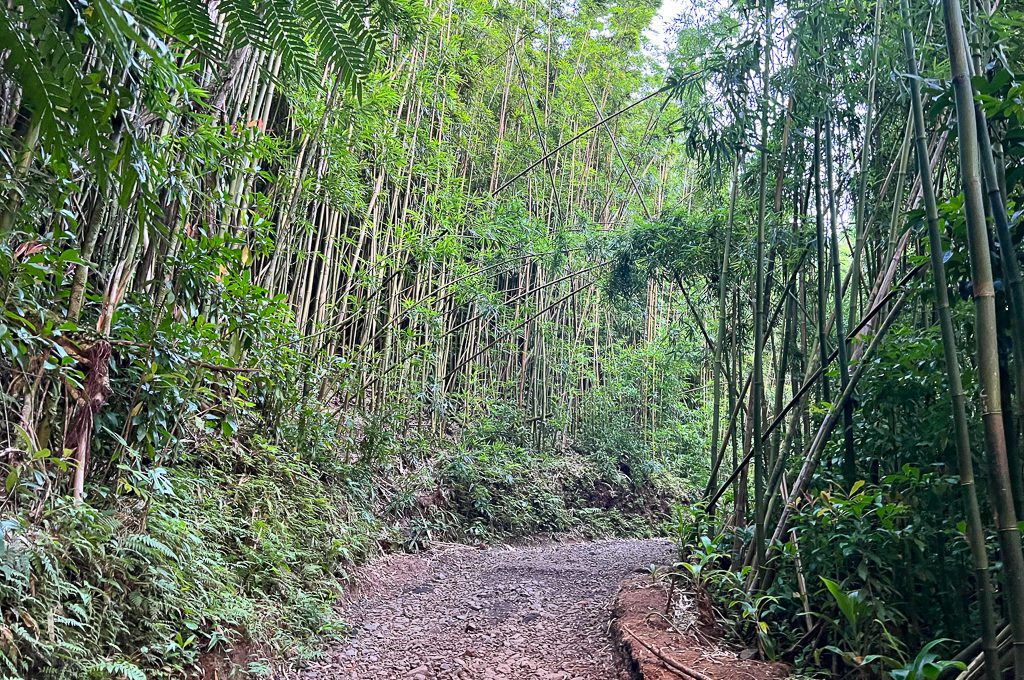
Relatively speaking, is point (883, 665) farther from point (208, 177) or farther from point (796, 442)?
point (208, 177)

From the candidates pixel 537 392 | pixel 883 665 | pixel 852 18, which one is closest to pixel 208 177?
pixel 852 18

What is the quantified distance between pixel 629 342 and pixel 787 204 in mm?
6267

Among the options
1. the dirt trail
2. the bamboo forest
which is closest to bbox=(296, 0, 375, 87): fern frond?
the bamboo forest

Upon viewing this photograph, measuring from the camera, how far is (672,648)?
2.27 m

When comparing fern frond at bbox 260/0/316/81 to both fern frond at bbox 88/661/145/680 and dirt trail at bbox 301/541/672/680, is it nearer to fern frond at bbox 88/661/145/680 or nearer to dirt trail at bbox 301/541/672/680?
fern frond at bbox 88/661/145/680

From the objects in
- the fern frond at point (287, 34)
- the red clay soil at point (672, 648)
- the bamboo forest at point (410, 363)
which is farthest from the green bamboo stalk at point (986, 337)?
the fern frond at point (287, 34)

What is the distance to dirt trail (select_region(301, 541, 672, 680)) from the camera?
260 centimetres

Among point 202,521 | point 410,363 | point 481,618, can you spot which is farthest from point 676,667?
point 410,363

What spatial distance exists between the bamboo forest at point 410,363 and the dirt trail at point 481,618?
0.08 ft

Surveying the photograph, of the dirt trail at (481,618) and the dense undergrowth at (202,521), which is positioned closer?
the dense undergrowth at (202,521)

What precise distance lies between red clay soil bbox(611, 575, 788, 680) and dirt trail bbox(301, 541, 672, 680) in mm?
153

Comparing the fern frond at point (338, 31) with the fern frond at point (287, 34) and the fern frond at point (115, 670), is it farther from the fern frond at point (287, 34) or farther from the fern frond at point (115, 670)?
the fern frond at point (115, 670)

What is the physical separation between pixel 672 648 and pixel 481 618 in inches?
48.8

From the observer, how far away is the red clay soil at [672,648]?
2037mm
